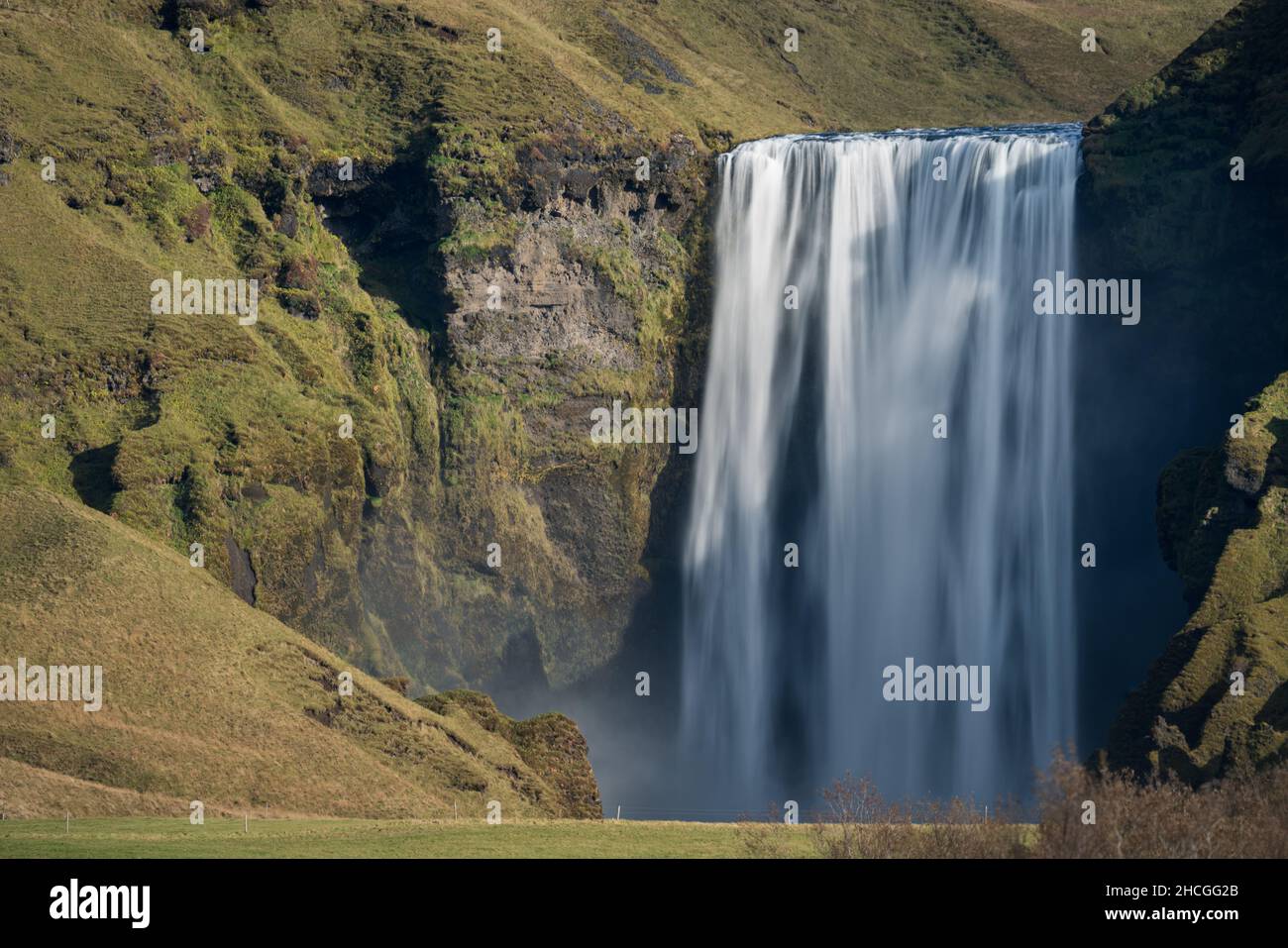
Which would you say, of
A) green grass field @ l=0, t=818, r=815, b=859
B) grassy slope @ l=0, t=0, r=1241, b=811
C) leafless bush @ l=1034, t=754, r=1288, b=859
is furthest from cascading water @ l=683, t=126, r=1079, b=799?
leafless bush @ l=1034, t=754, r=1288, b=859

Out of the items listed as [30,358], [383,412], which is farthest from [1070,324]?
[30,358]

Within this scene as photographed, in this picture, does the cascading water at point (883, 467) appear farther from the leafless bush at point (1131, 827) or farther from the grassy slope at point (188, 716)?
the leafless bush at point (1131, 827)

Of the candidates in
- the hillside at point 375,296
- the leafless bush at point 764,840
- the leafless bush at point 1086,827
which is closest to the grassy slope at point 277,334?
the hillside at point 375,296

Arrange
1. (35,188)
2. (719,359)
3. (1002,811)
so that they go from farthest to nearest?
1. (719,359)
2. (35,188)
3. (1002,811)

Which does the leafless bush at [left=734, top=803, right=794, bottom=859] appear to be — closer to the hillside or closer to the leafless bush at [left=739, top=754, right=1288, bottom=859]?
the leafless bush at [left=739, top=754, right=1288, bottom=859]
